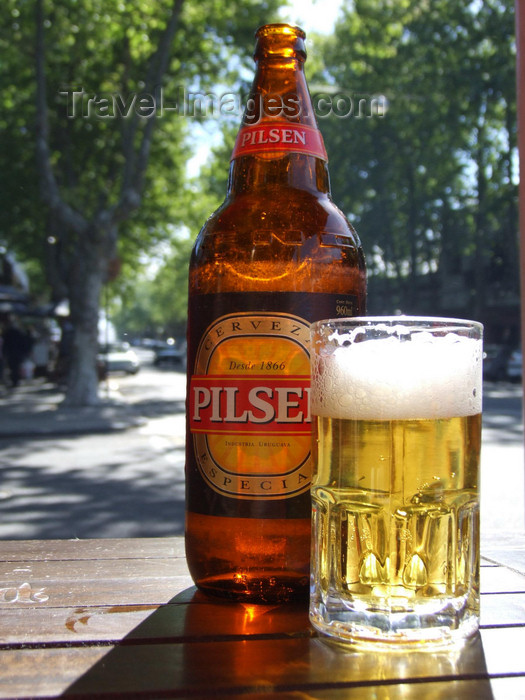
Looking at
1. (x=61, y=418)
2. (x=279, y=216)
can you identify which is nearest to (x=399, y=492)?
(x=279, y=216)

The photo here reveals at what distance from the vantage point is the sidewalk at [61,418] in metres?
12.1

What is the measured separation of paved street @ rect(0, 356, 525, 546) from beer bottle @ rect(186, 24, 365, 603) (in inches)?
34.8

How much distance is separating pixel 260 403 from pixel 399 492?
0.99 feet

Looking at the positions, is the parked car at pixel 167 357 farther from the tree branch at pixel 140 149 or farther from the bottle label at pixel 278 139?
the bottle label at pixel 278 139

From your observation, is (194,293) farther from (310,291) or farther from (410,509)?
(410,509)

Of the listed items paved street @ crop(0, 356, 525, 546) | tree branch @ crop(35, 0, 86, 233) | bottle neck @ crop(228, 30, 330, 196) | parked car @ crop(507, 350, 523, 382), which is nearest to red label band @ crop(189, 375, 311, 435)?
bottle neck @ crop(228, 30, 330, 196)

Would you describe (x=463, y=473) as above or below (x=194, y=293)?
below

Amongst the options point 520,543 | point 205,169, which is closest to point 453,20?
point 205,169

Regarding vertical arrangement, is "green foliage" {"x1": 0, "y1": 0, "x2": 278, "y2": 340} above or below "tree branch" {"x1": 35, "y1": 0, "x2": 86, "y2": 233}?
above

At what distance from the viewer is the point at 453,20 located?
2427 cm

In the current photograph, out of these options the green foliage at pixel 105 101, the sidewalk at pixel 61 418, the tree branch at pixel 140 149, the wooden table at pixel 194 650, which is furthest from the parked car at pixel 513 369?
the wooden table at pixel 194 650

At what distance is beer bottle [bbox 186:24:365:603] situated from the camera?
1.24 m

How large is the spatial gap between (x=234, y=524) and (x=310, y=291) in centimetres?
44

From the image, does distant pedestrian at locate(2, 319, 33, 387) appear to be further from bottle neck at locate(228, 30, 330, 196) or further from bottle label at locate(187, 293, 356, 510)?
bottle label at locate(187, 293, 356, 510)
